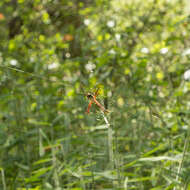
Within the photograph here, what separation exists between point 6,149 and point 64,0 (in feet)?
6.68

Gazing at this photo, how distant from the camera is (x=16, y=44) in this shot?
114 inches

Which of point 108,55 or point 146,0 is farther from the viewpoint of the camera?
point 146,0

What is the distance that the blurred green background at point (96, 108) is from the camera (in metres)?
0.96

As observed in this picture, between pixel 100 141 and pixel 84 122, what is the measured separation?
0.32 metres

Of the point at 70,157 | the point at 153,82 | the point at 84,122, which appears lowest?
the point at 70,157

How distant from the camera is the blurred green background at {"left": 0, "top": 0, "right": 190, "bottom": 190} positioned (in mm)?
959

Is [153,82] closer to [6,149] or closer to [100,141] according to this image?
[100,141]

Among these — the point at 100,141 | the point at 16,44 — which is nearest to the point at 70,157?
the point at 100,141

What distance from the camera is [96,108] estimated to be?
0.64 m

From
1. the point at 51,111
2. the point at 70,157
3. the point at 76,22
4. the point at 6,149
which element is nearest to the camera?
the point at 70,157

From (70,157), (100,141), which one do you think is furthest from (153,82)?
(70,157)

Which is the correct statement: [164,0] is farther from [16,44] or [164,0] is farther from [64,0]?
[16,44]

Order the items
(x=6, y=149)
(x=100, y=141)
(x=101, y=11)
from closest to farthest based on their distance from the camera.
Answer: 1. (x=6, y=149)
2. (x=100, y=141)
3. (x=101, y=11)

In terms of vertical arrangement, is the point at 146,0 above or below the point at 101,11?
above
